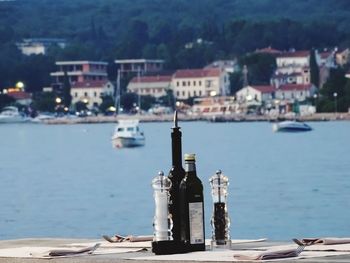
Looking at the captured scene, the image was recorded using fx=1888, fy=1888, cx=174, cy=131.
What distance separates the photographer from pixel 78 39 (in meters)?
166

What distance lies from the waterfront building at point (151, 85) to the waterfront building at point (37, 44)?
1841cm

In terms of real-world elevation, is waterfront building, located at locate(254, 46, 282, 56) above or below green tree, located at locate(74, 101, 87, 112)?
above

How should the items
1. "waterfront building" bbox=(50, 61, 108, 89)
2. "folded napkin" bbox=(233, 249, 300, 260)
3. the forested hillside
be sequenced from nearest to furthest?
"folded napkin" bbox=(233, 249, 300, 260)
"waterfront building" bbox=(50, 61, 108, 89)
the forested hillside

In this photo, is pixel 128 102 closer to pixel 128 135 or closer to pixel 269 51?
pixel 269 51

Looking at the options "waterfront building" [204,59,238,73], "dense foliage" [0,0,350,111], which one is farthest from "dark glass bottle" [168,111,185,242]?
"waterfront building" [204,59,238,73]

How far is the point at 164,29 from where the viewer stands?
159m

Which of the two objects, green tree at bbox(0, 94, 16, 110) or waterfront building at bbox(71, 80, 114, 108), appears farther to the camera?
waterfront building at bbox(71, 80, 114, 108)

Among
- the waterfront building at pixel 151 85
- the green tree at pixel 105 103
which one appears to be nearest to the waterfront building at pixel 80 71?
the waterfront building at pixel 151 85

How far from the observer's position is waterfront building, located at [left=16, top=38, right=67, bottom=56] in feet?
502

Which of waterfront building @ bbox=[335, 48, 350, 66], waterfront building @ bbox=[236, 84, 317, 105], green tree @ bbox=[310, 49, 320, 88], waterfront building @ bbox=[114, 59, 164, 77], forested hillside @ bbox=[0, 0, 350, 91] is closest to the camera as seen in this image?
waterfront building @ bbox=[236, 84, 317, 105]

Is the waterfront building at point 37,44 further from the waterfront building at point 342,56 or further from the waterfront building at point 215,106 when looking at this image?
the waterfront building at point 215,106

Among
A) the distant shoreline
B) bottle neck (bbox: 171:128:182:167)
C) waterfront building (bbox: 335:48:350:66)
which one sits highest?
waterfront building (bbox: 335:48:350:66)

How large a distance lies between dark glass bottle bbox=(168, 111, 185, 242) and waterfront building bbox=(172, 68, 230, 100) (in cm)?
12725

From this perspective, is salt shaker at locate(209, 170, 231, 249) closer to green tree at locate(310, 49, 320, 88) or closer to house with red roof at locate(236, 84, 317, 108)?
house with red roof at locate(236, 84, 317, 108)
